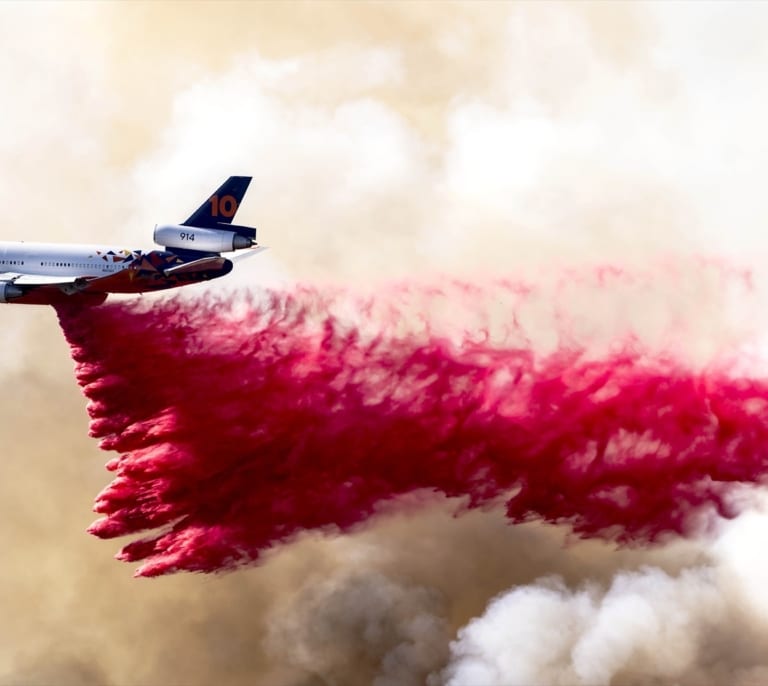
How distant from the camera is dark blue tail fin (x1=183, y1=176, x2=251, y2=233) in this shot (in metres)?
67.8

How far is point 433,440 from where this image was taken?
6081cm

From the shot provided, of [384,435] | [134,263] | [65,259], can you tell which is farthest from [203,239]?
[384,435]

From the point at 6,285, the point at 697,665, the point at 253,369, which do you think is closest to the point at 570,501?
the point at 697,665

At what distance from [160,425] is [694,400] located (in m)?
22.6

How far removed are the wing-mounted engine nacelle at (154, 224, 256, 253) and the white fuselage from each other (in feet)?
4.98

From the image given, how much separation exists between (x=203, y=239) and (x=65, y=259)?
654 centimetres

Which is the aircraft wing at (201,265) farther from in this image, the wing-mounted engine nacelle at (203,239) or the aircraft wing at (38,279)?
the aircraft wing at (38,279)

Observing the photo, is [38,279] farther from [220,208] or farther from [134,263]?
[220,208]

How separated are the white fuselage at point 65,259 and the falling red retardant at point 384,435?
3860 mm

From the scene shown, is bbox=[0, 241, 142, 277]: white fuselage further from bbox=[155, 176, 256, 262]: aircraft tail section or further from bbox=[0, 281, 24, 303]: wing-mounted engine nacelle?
bbox=[0, 281, 24, 303]: wing-mounted engine nacelle

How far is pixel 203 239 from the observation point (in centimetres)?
6694

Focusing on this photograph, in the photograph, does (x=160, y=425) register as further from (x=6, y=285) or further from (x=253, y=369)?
(x=6, y=285)

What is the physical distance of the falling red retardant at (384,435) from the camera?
5888cm

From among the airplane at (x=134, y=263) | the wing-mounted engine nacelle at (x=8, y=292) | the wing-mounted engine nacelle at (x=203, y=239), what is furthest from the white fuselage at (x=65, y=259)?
the wing-mounted engine nacelle at (x=8, y=292)
